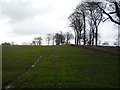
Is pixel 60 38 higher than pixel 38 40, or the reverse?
pixel 60 38

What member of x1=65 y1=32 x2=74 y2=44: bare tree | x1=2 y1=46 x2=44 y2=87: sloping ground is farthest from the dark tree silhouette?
x1=2 y1=46 x2=44 y2=87: sloping ground

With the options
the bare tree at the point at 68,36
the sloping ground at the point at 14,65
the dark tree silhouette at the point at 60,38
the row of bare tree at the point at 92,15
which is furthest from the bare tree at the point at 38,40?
the sloping ground at the point at 14,65

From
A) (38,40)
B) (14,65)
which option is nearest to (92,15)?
(14,65)

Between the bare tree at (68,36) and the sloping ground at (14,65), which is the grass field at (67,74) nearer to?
the sloping ground at (14,65)

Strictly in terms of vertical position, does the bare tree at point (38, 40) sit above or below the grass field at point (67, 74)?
above

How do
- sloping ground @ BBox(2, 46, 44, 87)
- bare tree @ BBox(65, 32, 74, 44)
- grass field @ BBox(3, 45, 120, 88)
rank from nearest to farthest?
grass field @ BBox(3, 45, 120, 88), sloping ground @ BBox(2, 46, 44, 87), bare tree @ BBox(65, 32, 74, 44)

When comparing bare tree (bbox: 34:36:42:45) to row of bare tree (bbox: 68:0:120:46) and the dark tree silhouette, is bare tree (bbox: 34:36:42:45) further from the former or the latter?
row of bare tree (bbox: 68:0:120:46)

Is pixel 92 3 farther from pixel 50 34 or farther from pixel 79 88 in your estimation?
pixel 50 34

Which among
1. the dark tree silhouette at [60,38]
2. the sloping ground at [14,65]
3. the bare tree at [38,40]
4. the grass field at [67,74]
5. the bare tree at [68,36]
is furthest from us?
the bare tree at [38,40]

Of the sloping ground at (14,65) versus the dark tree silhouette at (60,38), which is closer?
the sloping ground at (14,65)

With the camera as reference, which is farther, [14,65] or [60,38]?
[60,38]

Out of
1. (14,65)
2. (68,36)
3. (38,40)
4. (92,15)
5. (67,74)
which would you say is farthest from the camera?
(38,40)

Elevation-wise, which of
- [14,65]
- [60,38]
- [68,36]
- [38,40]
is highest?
[68,36]

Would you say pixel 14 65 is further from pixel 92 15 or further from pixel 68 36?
pixel 68 36
